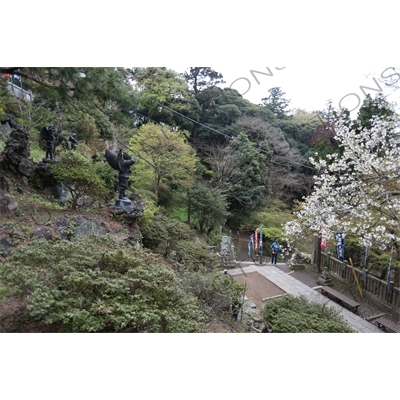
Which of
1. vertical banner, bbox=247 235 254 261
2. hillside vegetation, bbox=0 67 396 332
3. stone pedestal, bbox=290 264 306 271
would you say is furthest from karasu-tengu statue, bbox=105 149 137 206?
stone pedestal, bbox=290 264 306 271

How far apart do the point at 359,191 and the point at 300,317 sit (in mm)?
1660

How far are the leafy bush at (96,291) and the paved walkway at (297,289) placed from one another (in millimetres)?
1263

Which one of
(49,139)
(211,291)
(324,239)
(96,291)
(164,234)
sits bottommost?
(211,291)

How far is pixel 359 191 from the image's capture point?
3.17m

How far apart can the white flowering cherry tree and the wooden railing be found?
0.34 metres

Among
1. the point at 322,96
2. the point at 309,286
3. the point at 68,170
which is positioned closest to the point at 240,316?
the point at 309,286

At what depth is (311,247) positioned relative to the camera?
352 cm

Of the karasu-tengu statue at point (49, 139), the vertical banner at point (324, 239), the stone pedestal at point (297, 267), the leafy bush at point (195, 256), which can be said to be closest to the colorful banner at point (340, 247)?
the vertical banner at point (324, 239)

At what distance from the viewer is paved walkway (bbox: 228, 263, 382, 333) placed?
2.78m

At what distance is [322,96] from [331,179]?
105 centimetres

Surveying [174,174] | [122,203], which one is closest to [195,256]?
[174,174]

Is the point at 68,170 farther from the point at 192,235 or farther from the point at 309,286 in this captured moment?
the point at 309,286

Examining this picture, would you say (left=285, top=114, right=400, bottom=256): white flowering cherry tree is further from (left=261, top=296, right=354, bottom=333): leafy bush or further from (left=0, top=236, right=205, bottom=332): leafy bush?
(left=0, top=236, right=205, bottom=332): leafy bush

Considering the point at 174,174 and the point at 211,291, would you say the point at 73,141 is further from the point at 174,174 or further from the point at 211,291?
the point at 211,291
